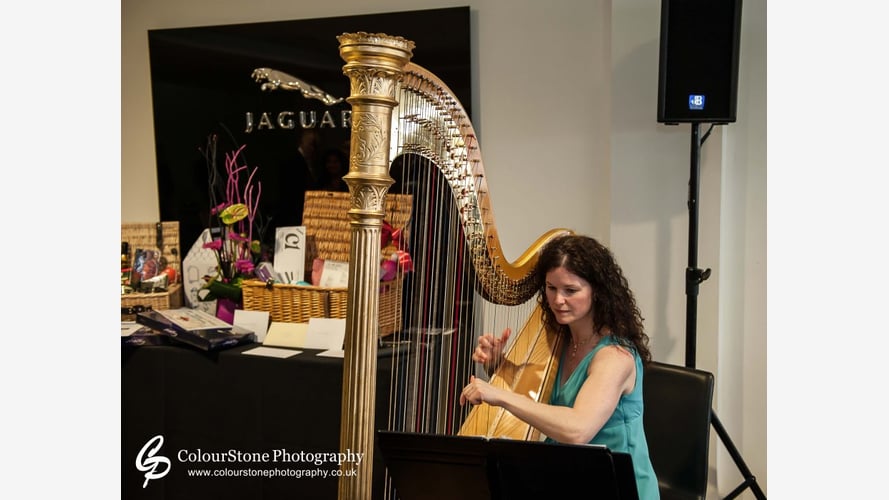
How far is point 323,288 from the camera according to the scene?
311 cm

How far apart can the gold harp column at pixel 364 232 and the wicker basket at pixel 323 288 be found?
4.84 ft

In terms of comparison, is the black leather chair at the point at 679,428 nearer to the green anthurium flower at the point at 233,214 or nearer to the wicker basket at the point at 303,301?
the wicker basket at the point at 303,301

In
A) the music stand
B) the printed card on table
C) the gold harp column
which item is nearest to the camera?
the gold harp column

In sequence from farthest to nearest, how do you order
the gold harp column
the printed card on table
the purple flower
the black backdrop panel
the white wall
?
1. the black backdrop panel
2. the purple flower
3. the printed card on table
4. the white wall
5. the gold harp column

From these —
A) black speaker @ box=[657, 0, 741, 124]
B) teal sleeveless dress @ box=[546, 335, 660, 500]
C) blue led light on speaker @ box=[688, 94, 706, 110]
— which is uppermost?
black speaker @ box=[657, 0, 741, 124]

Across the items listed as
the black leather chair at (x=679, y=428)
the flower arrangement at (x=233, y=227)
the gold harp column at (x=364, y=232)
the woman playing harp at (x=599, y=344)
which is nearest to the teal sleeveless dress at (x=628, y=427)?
the woman playing harp at (x=599, y=344)

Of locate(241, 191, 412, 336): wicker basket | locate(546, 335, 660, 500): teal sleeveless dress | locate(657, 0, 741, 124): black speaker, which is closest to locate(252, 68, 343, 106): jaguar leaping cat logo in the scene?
locate(241, 191, 412, 336): wicker basket

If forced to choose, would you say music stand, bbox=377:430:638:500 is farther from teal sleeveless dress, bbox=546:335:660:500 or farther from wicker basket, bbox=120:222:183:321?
wicker basket, bbox=120:222:183:321

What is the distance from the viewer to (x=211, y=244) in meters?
3.51

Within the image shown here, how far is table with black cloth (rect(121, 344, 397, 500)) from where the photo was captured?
113 inches

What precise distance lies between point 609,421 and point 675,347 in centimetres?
141

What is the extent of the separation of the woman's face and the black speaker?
110 cm

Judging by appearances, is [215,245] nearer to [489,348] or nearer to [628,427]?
[489,348]

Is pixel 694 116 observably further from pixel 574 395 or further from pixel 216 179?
pixel 216 179
